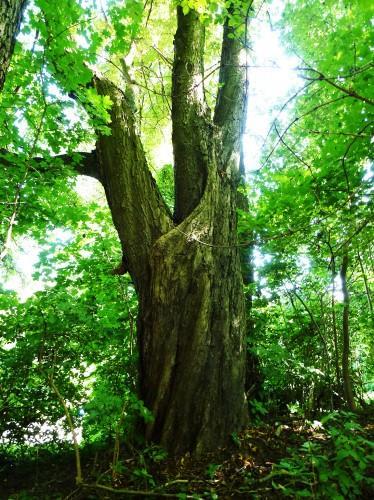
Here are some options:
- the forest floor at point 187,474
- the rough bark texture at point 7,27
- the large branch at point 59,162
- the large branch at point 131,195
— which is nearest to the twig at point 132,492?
the forest floor at point 187,474

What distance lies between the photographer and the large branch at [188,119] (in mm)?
3914

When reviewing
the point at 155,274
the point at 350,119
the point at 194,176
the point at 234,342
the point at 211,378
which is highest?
the point at 194,176

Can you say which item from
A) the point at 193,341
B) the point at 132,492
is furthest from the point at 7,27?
the point at 132,492

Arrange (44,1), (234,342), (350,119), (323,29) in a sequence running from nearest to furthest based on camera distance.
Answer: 1. (350,119)
2. (44,1)
3. (234,342)
4. (323,29)

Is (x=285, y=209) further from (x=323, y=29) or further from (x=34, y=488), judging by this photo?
(x=323, y=29)

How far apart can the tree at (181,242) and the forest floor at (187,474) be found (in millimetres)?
196

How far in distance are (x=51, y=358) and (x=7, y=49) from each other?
2.85 meters

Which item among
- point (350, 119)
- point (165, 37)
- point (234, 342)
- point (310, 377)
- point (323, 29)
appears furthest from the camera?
point (165, 37)

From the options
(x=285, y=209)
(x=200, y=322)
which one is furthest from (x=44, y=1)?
(x=200, y=322)

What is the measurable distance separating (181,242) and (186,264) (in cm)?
24

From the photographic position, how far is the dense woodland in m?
2.73

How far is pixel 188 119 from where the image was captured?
409 cm

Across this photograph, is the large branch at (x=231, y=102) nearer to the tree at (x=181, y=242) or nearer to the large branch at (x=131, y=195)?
the tree at (x=181, y=242)

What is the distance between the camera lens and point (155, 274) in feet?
11.0
